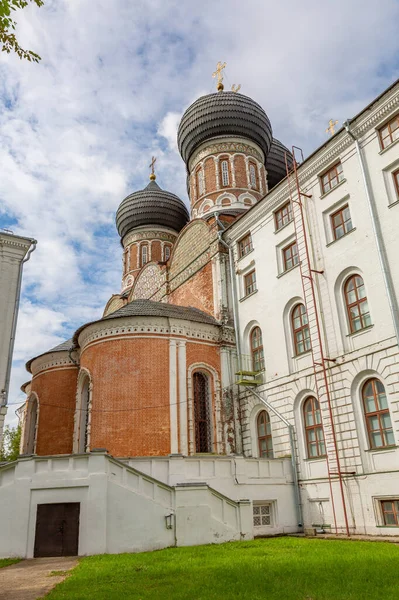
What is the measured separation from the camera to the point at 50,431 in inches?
853

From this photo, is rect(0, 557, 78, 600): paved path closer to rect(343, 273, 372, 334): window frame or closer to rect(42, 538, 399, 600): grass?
rect(42, 538, 399, 600): grass

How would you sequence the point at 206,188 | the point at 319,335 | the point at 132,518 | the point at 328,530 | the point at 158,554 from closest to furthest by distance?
1. the point at 158,554
2. the point at 132,518
3. the point at 328,530
4. the point at 319,335
5. the point at 206,188

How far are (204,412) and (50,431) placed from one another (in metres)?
7.33

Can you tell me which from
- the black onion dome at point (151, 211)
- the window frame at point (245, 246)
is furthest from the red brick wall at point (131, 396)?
the black onion dome at point (151, 211)

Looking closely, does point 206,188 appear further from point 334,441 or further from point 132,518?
point 132,518

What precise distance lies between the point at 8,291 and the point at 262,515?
11.0 m

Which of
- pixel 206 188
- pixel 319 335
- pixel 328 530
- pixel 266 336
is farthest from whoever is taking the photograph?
pixel 206 188

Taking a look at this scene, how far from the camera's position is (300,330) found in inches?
664

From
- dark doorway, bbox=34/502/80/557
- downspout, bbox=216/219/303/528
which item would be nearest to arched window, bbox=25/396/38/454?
downspout, bbox=216/219/303/528

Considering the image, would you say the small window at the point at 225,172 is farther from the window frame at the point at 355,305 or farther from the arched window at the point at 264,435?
the arched window at the point at 264,435

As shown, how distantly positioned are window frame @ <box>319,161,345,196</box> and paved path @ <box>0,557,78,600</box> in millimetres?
12976

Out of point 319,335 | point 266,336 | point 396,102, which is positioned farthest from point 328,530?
point 396,102

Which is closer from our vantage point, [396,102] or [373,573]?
[373,573]

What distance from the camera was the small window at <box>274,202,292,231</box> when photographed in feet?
60.3
